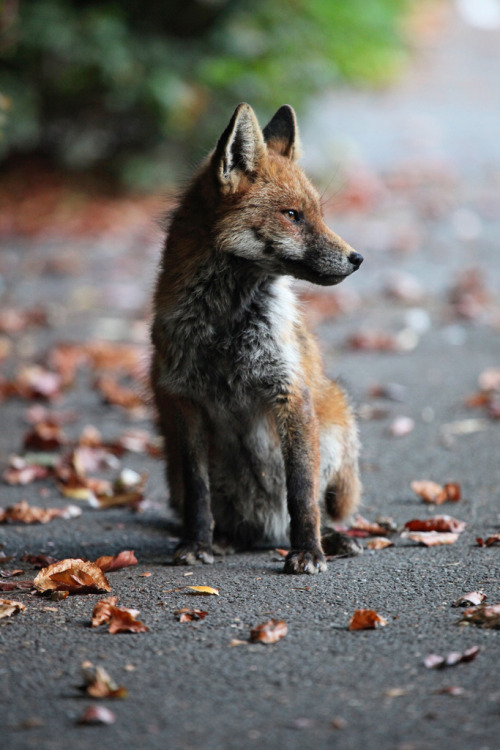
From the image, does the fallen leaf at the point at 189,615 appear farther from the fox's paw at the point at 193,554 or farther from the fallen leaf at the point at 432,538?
the fallen leaf at the point at 432,538

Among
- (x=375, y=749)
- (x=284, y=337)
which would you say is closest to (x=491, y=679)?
(x=375, y=749)

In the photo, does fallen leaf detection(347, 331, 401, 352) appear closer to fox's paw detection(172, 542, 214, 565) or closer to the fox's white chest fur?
the fox's white chest fur

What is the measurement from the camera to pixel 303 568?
450 cm

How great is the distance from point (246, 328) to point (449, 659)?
2.01 metres

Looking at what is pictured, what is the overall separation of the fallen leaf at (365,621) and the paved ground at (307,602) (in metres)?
0.05

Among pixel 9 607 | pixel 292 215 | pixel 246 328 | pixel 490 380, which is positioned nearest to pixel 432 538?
pixel 246 328

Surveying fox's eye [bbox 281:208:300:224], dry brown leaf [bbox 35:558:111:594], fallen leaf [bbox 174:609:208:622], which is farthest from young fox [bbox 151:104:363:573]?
fallen leaf [bbox 174:609:208:622]

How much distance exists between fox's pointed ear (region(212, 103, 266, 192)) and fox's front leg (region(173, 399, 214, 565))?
3.82 feet

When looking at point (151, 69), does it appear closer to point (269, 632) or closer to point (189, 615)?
point (189, 615)

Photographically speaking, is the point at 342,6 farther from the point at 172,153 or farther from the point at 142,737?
the point at 142,737

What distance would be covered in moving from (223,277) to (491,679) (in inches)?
93.4

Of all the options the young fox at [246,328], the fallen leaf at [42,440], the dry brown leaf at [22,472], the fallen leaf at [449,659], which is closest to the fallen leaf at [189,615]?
the young fox at [246,328]

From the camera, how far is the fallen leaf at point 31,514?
572 centimetres

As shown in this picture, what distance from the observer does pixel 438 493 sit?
5871 mm
